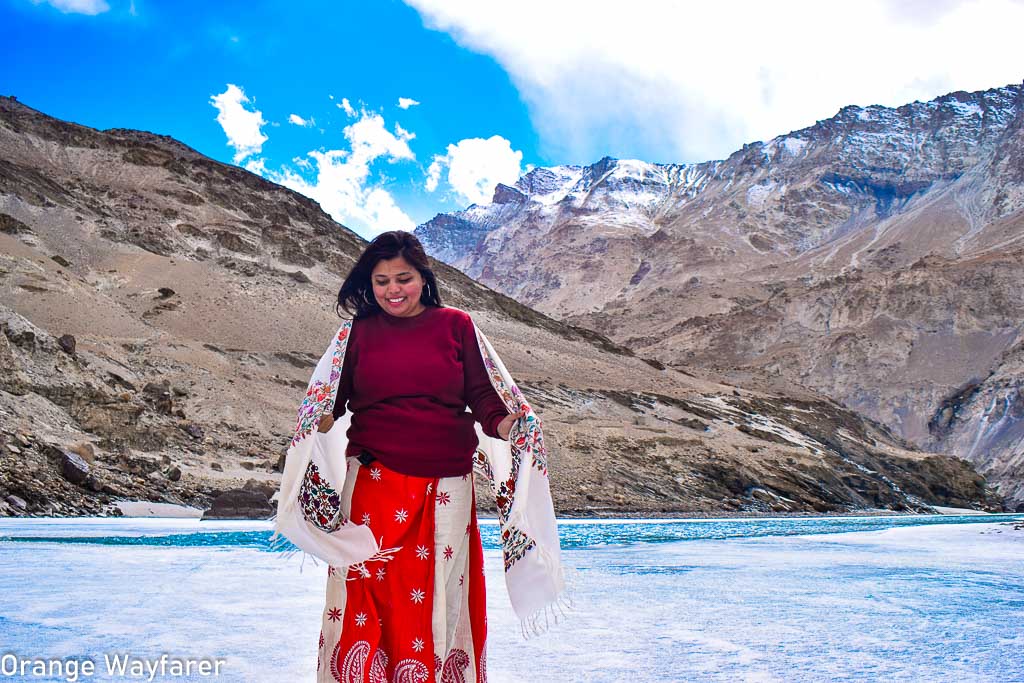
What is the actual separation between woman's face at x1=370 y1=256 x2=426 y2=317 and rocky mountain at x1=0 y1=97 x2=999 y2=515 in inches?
461

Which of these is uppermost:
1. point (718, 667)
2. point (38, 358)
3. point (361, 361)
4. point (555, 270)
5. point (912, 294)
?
point (555, 270)

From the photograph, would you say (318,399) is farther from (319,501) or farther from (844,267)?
(844,267)

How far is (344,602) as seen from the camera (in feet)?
8.97

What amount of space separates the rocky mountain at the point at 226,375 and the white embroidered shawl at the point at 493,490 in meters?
11.7

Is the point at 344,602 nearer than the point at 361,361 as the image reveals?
Yes

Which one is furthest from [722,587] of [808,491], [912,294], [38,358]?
[912,294]

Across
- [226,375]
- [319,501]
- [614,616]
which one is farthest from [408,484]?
[226,375]

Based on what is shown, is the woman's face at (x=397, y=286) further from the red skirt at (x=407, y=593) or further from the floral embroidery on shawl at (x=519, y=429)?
the red skirt at (x=407, y=593)

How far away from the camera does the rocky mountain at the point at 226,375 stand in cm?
1877

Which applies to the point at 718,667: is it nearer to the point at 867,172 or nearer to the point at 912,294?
the point at 912,294

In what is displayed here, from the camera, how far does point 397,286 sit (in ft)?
9.86

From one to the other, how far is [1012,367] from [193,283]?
53815 mm

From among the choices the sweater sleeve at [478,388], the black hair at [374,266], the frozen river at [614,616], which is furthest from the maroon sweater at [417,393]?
the frozen river at [614,616]

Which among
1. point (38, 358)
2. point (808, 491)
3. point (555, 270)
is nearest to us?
point (38, 358)
